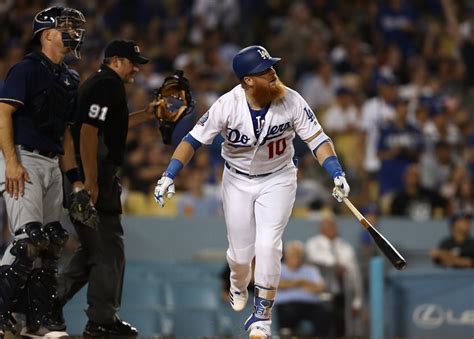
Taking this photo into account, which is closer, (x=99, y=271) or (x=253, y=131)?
(x=253, y=131)

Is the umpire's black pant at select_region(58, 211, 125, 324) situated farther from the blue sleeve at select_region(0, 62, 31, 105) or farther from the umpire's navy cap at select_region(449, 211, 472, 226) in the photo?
the umpire's navy cap at select_region(449, 211, 472, 226)

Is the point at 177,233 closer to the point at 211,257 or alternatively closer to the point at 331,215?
the point at 211,257

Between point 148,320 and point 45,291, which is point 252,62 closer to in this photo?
point 45,291

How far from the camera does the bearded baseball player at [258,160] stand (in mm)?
6898

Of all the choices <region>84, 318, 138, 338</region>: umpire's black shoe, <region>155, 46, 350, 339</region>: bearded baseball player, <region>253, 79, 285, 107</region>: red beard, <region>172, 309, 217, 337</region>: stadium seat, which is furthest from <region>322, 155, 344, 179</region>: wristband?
<region>172, 309, 217, 337</region>: stadium seat

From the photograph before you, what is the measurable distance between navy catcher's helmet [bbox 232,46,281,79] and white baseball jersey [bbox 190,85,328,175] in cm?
19

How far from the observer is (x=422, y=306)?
37.8 ft

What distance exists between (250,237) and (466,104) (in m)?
8.18

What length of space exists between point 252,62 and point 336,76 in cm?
786

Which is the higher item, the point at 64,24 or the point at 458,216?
the point at 64,24

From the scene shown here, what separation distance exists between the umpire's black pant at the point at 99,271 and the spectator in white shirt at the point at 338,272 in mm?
4337

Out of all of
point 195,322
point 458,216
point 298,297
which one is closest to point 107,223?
point 195,322

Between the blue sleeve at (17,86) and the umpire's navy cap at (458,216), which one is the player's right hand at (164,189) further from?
the umpire's navy cap at (458,216)

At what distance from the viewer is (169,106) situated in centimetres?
793
